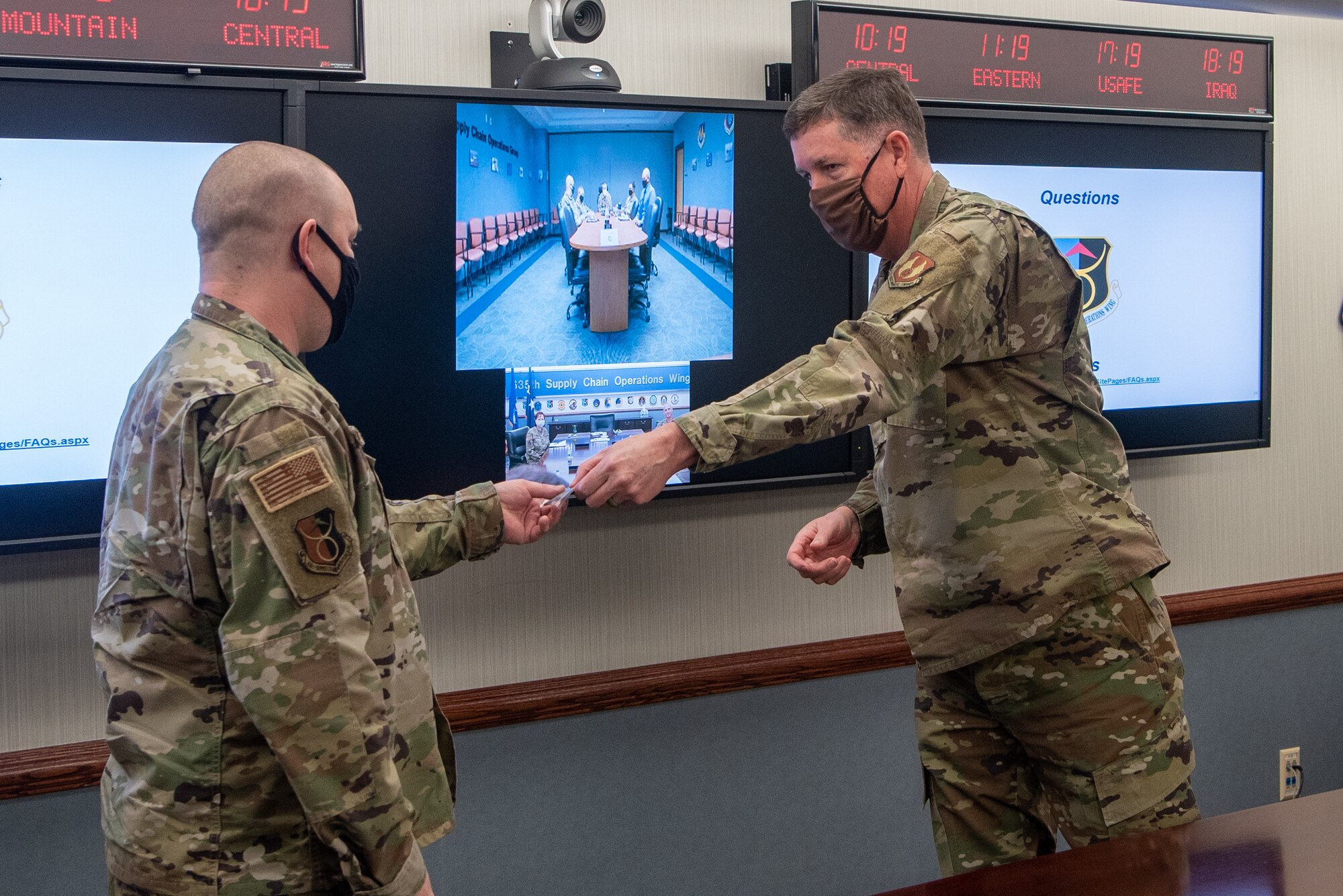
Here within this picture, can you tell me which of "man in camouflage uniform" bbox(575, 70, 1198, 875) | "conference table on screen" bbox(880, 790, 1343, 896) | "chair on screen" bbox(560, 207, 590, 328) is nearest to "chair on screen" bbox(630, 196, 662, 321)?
"chair on screen" bbox(560, 207, 590, 328)

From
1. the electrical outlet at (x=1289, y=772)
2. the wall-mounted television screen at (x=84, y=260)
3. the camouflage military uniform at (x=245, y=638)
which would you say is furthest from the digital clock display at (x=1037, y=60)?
the electrical outlet at (x=1289, y=772)

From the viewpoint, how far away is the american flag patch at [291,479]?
4.00 feet

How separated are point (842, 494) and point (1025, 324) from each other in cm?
109

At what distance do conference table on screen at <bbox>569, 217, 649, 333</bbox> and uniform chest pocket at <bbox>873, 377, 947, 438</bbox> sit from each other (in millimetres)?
805

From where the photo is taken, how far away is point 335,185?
1463 millimetres

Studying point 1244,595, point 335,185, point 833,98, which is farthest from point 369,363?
point 1244,595

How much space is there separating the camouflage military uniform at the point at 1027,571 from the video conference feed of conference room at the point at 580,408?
0.68m

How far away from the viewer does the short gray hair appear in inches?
73.1

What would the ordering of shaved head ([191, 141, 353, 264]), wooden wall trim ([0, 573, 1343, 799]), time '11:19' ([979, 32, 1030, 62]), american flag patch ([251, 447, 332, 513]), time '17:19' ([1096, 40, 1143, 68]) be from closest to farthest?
american flag patch ([251, 447, 332, 513])
shaved head ([191, 141, 353, 264])
wooden wall trim ([0, 573, 1343, 799])
time '11:19' ([979, 32, 1030, 62])
time '17:19' ([1096, 40, 1143, 68])

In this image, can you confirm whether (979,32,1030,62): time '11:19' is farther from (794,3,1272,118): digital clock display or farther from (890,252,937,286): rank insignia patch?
(890,252,937,286): rank insignia patch

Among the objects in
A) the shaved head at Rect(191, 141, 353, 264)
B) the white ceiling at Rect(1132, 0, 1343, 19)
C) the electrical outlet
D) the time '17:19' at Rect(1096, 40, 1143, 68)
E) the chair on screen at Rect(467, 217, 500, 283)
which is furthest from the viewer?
the electrical outlet

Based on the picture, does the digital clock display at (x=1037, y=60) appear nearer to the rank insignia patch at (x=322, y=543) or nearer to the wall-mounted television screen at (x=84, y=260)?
the wall-mounted television screen at (x=84, y=260)

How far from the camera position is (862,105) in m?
1.86

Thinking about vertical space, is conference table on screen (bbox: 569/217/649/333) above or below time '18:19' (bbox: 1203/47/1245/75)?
below
